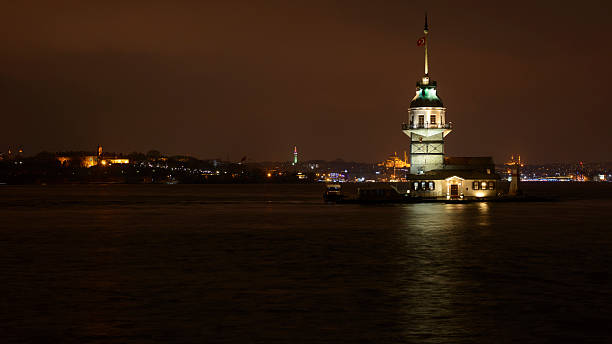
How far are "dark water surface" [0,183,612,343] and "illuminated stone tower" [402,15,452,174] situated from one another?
136 feet

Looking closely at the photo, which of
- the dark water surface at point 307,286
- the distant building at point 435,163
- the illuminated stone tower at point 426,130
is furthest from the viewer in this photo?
the illuminated stone tower at point 426,130

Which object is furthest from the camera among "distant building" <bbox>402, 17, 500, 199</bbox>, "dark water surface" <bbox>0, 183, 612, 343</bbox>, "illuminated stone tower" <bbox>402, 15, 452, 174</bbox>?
"illuminated stone tower" <bbox>402, 15, 452, 174</bbox>

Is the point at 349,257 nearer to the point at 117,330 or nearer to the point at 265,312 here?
the point at 265,312

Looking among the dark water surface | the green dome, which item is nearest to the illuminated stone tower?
the green dome

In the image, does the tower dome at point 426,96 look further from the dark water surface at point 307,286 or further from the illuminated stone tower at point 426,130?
the dark water surface at point 307,286

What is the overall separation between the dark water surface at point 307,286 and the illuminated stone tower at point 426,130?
136ft

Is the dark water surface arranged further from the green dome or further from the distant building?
the green dome

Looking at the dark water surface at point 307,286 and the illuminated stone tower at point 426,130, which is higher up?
the illuminated stone tower at point 426,130

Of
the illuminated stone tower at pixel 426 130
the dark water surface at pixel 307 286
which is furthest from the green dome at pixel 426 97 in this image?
the dark water surface at pixel 307 286

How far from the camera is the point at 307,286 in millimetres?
24531

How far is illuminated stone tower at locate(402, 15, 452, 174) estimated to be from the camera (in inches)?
3558

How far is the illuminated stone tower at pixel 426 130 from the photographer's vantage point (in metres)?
90.4

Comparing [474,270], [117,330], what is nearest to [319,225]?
[474,270]

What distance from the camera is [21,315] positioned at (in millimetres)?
18906
